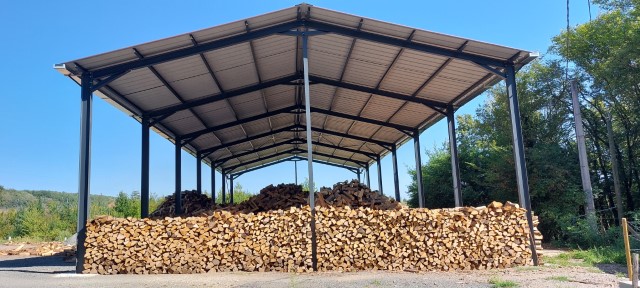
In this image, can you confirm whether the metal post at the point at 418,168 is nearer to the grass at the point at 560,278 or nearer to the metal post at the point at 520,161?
the metal post at the point at 520,161

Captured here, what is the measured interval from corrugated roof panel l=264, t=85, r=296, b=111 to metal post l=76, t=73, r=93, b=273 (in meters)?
6.15

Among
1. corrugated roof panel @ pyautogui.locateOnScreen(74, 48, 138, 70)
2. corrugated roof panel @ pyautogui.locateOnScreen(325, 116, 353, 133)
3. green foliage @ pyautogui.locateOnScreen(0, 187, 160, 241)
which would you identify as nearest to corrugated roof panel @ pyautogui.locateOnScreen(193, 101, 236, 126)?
corrugated roof panel @ pyautogui.locateOnScreen(325, 116, 353, 133)

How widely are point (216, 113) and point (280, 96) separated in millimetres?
2258

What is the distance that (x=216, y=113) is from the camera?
58.5ft

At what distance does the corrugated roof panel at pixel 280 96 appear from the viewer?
1706 cm

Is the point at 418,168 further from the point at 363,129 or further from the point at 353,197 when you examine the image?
the point at 353,197

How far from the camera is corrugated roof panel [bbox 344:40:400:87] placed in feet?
42.2

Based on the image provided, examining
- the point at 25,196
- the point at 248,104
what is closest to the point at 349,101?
the point at 248,104

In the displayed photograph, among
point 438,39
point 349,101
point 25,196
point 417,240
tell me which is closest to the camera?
point 417,240

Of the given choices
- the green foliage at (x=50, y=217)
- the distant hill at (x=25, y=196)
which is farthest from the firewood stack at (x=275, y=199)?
the distant hill at (x=25, y=196)

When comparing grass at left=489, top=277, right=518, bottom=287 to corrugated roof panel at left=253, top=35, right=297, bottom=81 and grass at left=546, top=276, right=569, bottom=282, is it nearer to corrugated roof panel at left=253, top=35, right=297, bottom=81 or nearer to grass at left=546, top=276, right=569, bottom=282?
grass at left=546, top=276, right=569, bottom=282

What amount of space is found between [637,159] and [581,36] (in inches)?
211

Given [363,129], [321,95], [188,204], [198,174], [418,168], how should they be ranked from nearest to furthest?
[321,95], [418,168], [188,204], [363,129], [198,174]

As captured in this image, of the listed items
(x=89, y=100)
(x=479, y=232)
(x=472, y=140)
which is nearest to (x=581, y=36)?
(x=472, y=140)
